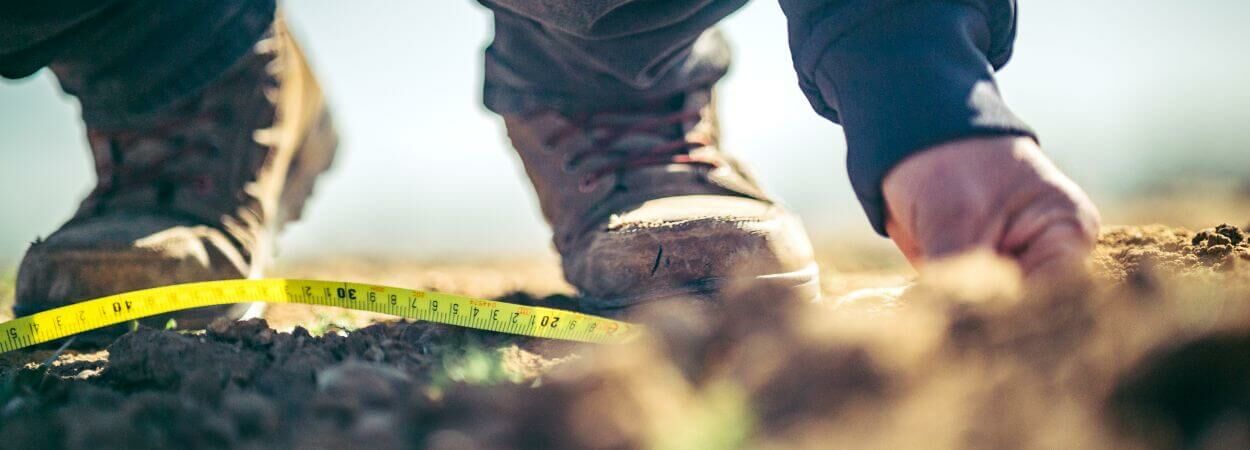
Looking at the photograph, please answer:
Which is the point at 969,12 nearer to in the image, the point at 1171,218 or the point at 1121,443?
the point at 1121,443

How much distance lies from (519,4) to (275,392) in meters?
1.16

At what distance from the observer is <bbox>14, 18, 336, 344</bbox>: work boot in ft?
6.61

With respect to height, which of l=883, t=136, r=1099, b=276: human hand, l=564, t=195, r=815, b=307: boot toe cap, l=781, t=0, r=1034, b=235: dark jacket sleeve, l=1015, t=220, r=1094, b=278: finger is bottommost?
l=564, t=195, r=815, b=307: boot toe cap

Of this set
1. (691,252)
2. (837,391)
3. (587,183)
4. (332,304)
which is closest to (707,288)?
(691,252)

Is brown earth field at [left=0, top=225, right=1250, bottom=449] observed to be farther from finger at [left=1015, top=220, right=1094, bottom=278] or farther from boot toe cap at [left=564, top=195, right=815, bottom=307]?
boot toe cap at [left=564, top=195, right=815, bottom=307]

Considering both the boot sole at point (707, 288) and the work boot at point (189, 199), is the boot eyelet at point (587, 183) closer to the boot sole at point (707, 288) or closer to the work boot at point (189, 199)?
the boot sole at point (707, 288)

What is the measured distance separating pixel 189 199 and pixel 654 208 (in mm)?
1259

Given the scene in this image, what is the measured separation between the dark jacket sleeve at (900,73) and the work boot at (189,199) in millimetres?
1516

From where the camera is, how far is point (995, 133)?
1.20 meters

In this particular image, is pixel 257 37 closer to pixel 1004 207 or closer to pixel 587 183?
pixel 587 183

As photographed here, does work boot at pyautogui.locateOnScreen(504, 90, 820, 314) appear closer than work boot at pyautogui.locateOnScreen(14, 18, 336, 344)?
Yes

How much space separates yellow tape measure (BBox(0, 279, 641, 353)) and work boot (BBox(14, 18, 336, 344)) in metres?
0.09

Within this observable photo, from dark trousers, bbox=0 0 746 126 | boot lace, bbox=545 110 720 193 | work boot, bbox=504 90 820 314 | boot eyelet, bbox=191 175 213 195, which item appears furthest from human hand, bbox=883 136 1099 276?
boot eyelet, bbox=191 175 213 195

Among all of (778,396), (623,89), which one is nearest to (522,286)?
(623,89)
